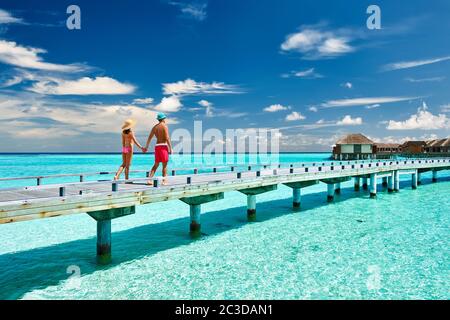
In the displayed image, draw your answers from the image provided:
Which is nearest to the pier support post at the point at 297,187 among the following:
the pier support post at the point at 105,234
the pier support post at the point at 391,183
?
the pier support post at the point at 105,234

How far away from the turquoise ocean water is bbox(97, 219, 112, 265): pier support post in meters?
0.48

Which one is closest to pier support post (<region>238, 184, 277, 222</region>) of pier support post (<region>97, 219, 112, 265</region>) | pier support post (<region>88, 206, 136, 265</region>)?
pier support post (<region>88, 206, 136, 265</region>)

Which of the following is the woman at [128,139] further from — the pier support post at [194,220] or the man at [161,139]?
the pier support post at [194,220]

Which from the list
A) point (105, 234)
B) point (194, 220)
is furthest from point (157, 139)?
point (194, 220)

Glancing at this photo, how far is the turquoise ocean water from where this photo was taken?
914 centimetres

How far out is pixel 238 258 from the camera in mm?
11703

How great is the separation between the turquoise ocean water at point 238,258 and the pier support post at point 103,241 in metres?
0.48

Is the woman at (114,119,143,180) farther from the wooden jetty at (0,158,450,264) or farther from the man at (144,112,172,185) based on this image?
the wooden jetty at (0,158,450,264)

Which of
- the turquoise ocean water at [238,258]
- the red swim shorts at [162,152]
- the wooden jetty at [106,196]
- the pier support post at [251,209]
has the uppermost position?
the red swim shorts at [162,152]

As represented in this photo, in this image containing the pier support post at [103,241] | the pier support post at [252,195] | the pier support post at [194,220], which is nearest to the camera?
the pier support post at [103,241]

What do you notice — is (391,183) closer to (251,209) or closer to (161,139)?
(251,209)

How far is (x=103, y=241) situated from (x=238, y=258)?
5232mm

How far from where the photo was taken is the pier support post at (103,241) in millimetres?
10930
